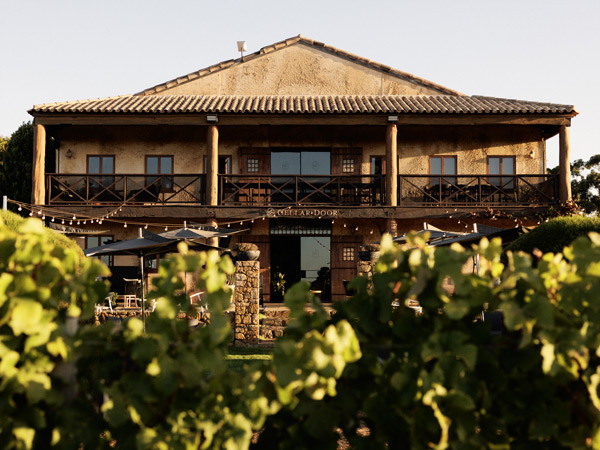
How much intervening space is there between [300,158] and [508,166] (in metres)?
6.97

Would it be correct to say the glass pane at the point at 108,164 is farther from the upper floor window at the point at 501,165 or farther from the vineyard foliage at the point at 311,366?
the vineyard foliage at the point at 311,366

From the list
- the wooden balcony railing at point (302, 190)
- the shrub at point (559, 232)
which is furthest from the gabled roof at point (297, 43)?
the shrub at point (559, 232)

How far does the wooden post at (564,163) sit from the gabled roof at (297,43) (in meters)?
4.51

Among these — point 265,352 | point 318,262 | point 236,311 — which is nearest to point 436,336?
point 265,352

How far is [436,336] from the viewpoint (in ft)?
5.10

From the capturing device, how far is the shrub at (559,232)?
5.63 m

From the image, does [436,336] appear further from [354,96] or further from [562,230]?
[354,96]

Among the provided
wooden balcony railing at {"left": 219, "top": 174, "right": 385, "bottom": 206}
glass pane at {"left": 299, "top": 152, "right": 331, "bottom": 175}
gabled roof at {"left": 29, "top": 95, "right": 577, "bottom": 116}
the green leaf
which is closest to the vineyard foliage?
the green leaf

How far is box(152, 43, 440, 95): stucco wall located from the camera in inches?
733

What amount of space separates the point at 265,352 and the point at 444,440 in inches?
304

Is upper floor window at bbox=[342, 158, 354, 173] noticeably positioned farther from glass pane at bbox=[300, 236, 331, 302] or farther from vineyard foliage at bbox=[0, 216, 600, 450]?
vineyard foliage at bbox=[0, 216, 600, 450]

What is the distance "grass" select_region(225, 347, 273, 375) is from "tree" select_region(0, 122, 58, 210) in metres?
16.0

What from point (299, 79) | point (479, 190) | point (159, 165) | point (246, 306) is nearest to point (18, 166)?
point (159, 165)

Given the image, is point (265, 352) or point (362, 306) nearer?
point (362, 306)
